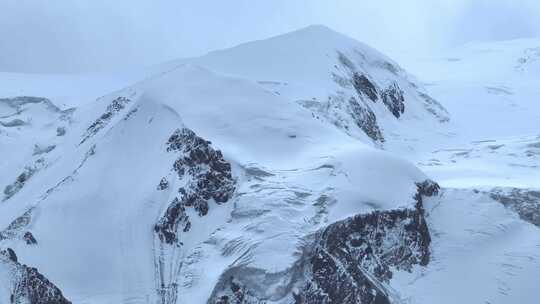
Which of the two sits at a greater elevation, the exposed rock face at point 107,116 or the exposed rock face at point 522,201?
the exposed rock face at point 107,116

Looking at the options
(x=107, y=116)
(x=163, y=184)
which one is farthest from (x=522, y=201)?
(x=107, y=116)

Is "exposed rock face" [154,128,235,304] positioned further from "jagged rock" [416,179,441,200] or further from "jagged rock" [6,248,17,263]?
"jagged rock" [416,179,441,200]

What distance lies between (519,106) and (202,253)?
5956 cm

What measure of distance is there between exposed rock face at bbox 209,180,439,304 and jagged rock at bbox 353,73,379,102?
29083mm

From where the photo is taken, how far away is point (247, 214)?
Result: 49.6 m

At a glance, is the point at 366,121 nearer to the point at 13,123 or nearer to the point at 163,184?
the point at 163,184

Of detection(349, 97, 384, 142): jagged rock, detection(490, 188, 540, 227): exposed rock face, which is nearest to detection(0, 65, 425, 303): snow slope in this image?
detection(490, 188, 540, 227): exposed rock face

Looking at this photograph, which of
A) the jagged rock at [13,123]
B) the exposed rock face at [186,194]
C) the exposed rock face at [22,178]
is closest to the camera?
the exposed rock face at [186,194]

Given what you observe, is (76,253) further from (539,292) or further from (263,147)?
(539,292)

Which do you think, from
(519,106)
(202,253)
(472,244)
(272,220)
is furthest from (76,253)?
(519,106)

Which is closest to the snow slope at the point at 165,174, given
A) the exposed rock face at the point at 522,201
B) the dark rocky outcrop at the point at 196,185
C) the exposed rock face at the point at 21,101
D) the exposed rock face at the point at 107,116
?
the exposed rock face at the point at 107,116

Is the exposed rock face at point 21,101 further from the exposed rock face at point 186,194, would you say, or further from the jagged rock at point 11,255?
the exposed rock face at point 186,194

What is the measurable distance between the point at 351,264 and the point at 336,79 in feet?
110

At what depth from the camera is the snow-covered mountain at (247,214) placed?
4669 cm
